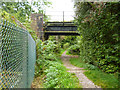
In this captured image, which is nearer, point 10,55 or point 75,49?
point 10,55

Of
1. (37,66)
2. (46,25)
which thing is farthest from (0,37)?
(46,25)

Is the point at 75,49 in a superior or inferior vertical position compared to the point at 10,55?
inferior

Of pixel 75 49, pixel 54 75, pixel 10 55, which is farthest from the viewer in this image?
pixel 75 49

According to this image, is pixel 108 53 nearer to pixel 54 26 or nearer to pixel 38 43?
pixel 38 43

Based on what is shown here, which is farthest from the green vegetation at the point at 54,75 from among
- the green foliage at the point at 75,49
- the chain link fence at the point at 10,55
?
the green foliage at the point at 75,49

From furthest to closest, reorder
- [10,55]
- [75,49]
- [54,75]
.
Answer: [75,49], [54,75], [10,55]

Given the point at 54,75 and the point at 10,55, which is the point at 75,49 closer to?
the point at 54,75

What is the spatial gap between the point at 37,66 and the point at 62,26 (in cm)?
626

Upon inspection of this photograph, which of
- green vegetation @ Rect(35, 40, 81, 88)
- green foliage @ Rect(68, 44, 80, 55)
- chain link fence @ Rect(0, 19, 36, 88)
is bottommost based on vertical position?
green foliage @ Rect(68, 44, 80, 55)

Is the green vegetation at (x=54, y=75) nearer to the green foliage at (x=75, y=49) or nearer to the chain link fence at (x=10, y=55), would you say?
the chain link fence at (x=10, y=55)

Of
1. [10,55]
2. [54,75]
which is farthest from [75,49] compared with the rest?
[10,55]

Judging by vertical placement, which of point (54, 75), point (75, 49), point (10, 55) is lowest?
point (75, 49)

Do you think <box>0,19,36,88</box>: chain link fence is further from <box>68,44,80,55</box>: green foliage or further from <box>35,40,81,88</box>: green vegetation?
<box>68,44,80,55</box>: green foliage

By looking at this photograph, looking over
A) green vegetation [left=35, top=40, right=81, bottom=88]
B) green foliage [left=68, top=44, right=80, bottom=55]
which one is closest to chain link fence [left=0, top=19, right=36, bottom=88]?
green vegetation [left=35, top=40, right=81, bottom=88]
